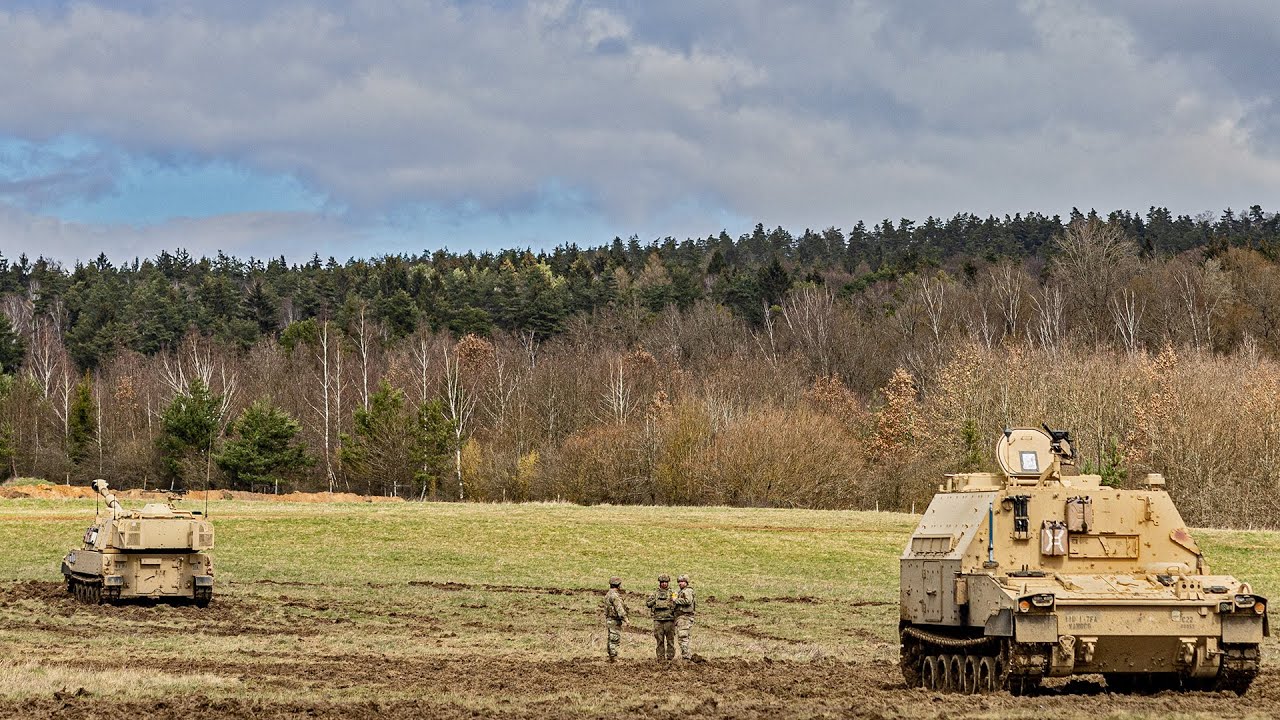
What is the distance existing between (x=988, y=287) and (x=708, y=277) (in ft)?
188

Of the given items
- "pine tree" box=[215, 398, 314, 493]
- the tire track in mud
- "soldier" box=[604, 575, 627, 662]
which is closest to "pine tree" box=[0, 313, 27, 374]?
"pine tree" box=[215, 398, 314, 493]

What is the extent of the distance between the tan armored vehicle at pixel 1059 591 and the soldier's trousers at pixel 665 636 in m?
4.23

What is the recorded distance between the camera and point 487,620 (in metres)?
32.6

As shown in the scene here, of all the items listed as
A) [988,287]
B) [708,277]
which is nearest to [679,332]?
[988,287]

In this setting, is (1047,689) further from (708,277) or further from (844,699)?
(708,277)

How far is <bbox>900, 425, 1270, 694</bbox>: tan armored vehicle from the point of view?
59.3 feet

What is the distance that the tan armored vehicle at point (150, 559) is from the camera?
114 ft

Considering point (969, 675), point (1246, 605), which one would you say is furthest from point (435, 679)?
point (1246, 605)

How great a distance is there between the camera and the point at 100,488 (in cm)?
3631

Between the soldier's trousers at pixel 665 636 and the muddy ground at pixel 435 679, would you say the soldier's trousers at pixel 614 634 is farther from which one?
the soldier's trousers at pixel 665 636

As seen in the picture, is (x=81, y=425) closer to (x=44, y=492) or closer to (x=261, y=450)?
(x=261, y=450)

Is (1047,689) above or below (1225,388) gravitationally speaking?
below

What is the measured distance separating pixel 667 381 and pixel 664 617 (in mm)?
85569

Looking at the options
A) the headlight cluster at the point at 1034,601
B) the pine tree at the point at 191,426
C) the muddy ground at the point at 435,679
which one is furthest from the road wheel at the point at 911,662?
the pine tree at the point at 191,426
